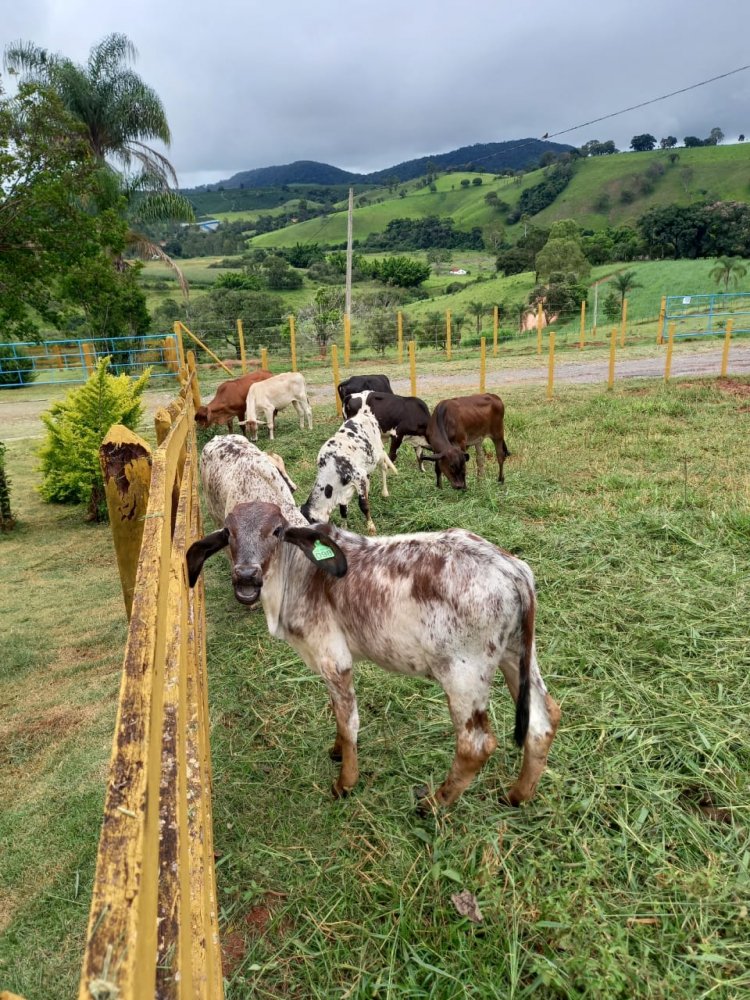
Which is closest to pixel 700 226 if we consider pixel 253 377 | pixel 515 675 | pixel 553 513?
pixel 253 377

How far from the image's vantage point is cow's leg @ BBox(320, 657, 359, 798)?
3.07m

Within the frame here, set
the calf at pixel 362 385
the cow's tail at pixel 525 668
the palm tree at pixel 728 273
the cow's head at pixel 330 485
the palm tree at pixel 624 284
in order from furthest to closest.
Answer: the palm tree at pixel 624 284
the palm tree at pixel 728 273
the calf at pixel 362 385
the cow's head at pixel 330 485
the cow's tail at pixel 525 668

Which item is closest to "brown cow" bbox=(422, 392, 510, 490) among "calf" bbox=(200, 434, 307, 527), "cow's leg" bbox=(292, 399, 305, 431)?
"calf" bbox=(200, 434, 307, 527)

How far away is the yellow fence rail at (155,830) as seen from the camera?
2.88 feet

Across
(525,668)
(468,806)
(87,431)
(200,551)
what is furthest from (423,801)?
(87,431)

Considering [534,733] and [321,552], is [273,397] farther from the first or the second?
[534,733]

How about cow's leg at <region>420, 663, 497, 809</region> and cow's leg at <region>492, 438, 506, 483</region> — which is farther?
cow's leg at <region>492, 438, 506, 483</region>

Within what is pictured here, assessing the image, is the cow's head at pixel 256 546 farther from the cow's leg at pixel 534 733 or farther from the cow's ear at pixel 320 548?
the cow's leg at pixel 534 733

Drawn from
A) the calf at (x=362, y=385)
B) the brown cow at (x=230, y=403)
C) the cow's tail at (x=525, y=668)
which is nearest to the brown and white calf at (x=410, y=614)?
the cow's tail at (x=525, y=668)

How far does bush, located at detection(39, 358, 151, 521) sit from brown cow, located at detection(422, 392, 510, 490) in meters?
4.19

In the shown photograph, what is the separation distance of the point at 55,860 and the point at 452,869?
1779 mm

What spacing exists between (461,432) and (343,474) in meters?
1.92

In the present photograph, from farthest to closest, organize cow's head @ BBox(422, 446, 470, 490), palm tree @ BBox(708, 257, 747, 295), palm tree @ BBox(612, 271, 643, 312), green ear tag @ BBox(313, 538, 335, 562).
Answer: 1. palm tree @ BBox(612, 271, 643, 312)
2. palm tree @ BBox(708, 257, 747, 295)
3. cow's head @ BBox(422, 446, 470, 490)
4. green ear tag @ BBox(313, 538, 335, 562)

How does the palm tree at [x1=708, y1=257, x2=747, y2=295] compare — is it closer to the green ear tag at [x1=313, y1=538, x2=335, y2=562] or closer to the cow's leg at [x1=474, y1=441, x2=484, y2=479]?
the cow's leg at [x1=474, y1=441, x2=484, y2=479]
